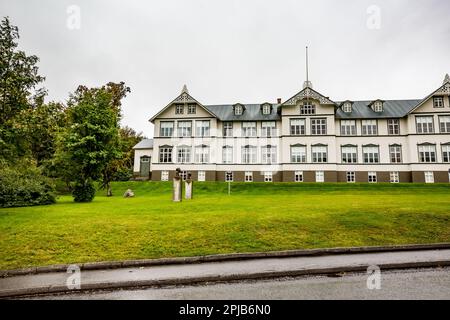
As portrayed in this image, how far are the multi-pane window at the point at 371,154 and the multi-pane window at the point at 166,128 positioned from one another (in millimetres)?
28469

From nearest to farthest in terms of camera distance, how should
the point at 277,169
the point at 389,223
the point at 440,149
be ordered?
the point at 389,223 → the point at 440,149 → the point at 277,169

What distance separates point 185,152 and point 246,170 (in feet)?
31.2

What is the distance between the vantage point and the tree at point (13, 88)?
577 inches

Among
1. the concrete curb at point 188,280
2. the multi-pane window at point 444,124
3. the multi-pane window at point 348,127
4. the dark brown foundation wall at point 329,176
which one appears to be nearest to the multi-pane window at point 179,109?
the dark brown foundation wall at point 329,176

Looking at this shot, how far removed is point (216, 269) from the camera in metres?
7.71

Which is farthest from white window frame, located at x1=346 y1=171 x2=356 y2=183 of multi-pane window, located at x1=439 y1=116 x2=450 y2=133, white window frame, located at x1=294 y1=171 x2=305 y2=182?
multi-pane window, located at x1=439 y1=116 x2=450 y2=133

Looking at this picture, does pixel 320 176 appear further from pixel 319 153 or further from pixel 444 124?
pixel 444 124

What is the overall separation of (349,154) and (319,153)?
4.62 meters

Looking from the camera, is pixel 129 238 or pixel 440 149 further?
pixel 440 149

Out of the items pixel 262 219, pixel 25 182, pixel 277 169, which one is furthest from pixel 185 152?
pixel 262 219

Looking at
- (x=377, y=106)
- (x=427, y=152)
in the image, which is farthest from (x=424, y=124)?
(x=377, y=106)
